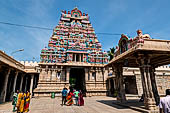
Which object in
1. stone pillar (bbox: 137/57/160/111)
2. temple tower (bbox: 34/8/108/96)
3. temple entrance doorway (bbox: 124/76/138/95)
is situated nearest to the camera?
stone pillar (bbox: 137/57/160/111)

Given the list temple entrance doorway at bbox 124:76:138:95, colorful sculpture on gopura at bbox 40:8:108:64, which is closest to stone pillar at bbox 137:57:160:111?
temple entrance doorway at bbox 124:76:138:95

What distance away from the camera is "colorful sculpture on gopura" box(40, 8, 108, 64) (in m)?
21.8

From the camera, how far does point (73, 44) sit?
22.9 meters

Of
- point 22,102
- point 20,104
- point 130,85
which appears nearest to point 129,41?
point 22,102

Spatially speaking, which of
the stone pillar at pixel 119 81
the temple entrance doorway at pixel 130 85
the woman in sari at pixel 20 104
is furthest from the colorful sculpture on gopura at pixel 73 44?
the woman in sari at pixel 20 104

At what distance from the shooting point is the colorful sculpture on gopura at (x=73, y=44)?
859 inches

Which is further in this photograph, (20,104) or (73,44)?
(73,44)

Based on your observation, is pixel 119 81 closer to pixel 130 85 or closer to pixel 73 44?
pixel 130 85

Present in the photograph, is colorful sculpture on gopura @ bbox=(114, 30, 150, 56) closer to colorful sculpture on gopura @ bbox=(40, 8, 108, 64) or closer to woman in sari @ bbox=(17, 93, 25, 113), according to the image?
woman in sari @ bbox=(17, 93, 25, 113)

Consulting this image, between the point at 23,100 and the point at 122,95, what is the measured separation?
9541 millimetres

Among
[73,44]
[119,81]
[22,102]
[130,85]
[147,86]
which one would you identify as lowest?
[130,85]

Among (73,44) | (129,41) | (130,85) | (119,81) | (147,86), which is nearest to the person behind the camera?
(147,86)

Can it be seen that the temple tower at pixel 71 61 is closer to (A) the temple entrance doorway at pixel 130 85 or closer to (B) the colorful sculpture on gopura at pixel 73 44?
(B) the colorful sculpture on gopura at pixel 73 44

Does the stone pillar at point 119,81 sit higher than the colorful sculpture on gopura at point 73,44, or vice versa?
the colorful sculpture on gopura at point 73,44
